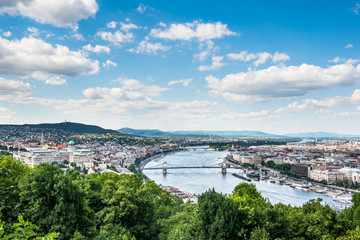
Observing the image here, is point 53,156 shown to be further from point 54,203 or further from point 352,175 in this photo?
point 352,175

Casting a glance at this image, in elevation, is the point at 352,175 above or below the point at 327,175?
below

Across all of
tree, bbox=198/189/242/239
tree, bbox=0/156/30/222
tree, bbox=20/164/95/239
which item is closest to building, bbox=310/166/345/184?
tree, bbox=198/189/242/239

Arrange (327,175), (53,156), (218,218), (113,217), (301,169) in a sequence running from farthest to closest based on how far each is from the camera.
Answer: (53,156), (301,169), (327,175), (113,217), (218,218)

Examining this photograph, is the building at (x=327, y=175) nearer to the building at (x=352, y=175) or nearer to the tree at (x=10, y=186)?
the building at (x=352, y=175)

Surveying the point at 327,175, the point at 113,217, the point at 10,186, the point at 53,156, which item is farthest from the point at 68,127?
the point at 10,186

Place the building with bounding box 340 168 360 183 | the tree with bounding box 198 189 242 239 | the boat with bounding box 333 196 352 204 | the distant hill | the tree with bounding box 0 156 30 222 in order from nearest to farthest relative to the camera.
Result: the tree with bounding box 0 156 30 222, the tree with bounding box 198 189 242 239, the boat with bounding box 333 196 352 204, the building with bounding box 340 168 360 183, the distant hill

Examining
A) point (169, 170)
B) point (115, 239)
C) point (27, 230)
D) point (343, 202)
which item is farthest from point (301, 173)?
point (27, 230)

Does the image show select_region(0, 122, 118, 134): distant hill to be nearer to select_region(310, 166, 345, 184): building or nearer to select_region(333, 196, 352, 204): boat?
select_region(310, 166, 345, 184): building

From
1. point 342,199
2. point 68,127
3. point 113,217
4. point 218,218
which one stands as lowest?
point 342,199

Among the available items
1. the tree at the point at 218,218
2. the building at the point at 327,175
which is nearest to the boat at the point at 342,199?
the building at the point at 327,175

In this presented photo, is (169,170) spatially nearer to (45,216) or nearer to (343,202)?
(343,202)

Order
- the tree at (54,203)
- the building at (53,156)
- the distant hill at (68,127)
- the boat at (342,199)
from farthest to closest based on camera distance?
the distant hill at (68,127), the building at (53,156), the boat at (342,199), the tree at (54,203)
